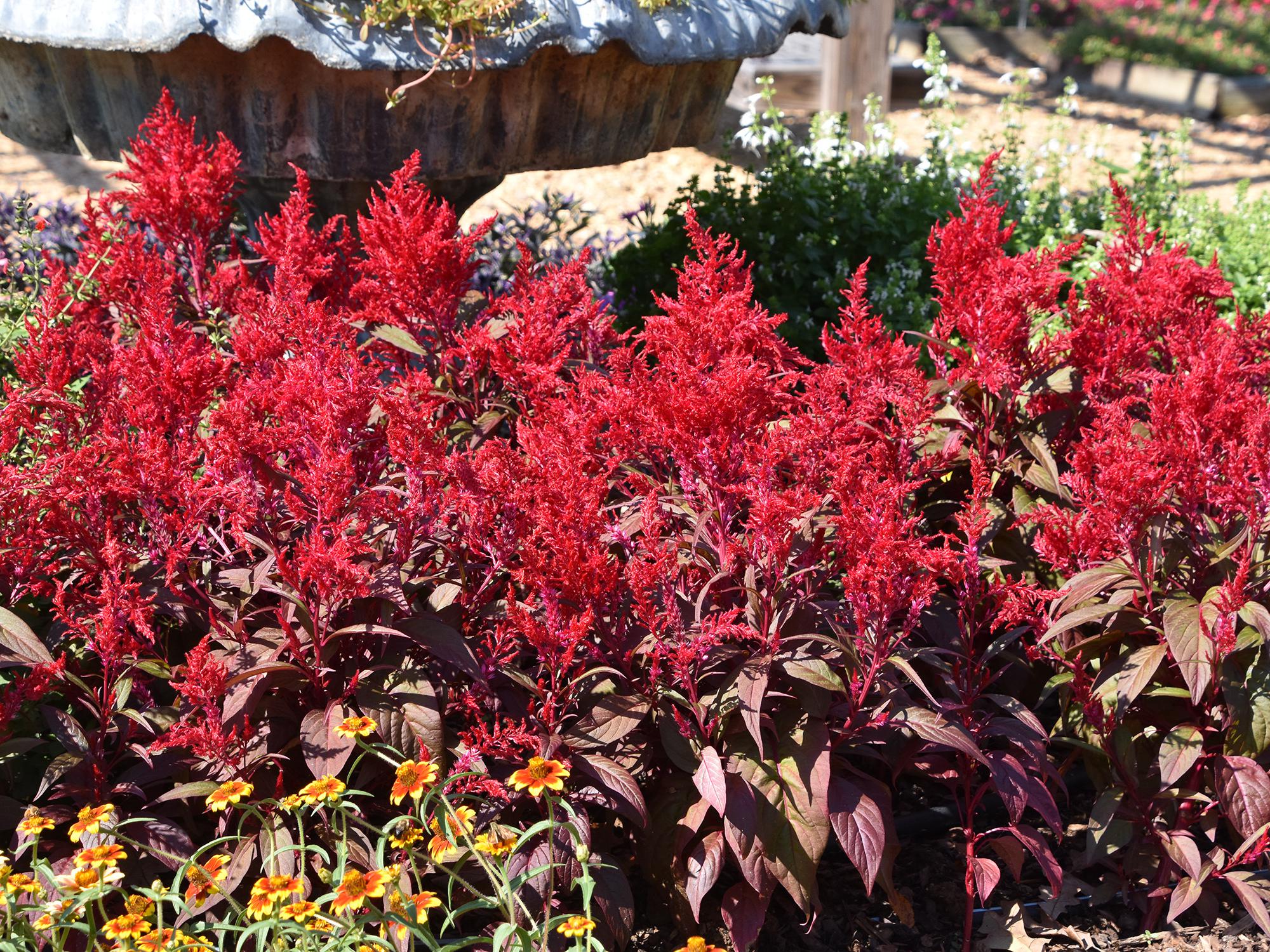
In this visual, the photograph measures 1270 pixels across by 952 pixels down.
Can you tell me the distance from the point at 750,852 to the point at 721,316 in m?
1.01

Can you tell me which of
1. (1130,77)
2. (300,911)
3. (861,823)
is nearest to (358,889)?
(300,911)

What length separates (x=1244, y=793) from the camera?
2281 millimetres

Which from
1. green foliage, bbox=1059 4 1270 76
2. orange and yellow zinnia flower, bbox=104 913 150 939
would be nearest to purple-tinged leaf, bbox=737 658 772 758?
orange and yellow zinnia flower, bbox=104 913 150 939

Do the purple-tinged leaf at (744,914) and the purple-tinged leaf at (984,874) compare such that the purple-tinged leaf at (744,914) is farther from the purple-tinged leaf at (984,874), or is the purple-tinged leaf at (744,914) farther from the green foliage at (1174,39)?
the green foliage at (1174,39)

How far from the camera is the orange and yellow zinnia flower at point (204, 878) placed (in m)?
1.88

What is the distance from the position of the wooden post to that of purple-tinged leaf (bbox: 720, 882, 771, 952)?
6750 millimetres

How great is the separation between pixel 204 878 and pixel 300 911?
26cm

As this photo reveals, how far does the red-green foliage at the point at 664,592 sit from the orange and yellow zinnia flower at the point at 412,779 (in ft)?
0.60

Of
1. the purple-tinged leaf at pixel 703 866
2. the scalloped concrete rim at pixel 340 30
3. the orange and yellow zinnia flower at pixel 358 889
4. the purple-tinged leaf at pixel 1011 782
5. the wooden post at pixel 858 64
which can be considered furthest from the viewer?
the wooden post at pixel 858 64

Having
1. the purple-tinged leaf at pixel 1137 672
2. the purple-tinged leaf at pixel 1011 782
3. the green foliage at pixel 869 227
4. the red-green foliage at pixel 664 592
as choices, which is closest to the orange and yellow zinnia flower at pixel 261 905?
the red-green foliage at pixel 664 592

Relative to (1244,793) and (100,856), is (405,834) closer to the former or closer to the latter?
(100,856)

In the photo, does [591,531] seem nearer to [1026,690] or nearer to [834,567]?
[834,567]

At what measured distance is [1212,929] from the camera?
2467 millimetres

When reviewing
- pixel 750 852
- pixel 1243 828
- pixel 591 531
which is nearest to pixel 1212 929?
pixel 1243 828
